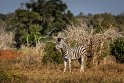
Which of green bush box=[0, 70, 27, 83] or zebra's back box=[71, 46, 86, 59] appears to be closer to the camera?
green bush box=[0, 70, 27, 83]

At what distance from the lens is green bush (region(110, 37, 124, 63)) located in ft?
95.4

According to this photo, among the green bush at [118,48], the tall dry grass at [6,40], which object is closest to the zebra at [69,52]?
the green bush at [118,48]

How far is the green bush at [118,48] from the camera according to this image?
95.4ft

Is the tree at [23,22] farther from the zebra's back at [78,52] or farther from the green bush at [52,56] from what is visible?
the zebra's back at [78,52]

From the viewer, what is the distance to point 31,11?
51.5 meters

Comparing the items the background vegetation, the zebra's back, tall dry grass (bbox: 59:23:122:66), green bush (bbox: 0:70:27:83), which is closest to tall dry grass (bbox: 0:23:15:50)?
the background vegetation

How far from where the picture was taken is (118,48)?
29.5 m

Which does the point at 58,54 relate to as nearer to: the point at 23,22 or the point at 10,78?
the point at 10,78

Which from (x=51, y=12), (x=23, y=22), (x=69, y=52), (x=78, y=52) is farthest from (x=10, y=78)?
(x=51, y=12)

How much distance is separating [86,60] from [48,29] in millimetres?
27193

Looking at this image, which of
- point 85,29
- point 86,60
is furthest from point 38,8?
point 86,60

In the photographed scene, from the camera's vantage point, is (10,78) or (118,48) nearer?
(10,78)

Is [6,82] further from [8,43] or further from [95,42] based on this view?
[8,43]

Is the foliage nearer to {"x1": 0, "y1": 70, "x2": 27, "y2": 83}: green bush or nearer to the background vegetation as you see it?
the background vegetation
